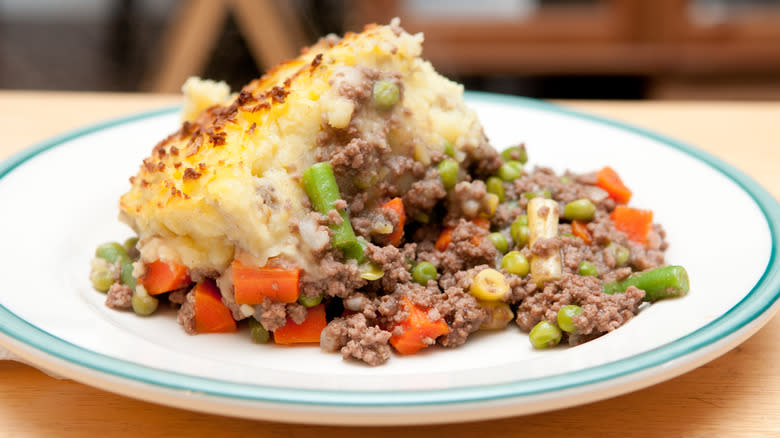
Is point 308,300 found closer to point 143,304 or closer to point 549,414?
point 143,304

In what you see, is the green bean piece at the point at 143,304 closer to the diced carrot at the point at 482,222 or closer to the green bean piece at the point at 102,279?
the green bean piece at the point at 102,279

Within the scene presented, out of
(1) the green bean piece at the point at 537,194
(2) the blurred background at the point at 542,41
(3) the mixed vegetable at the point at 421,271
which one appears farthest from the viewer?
(2) the blurred background at the point at 542,41

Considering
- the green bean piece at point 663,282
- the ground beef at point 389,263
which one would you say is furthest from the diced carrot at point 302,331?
the green bean piece at point 663,282

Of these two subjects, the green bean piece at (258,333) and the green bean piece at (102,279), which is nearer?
the green bean piece at (258,333)

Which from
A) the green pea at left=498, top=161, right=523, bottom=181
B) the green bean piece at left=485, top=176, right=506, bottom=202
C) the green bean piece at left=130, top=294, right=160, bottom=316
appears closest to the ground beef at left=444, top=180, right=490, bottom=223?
the green bean piece at left=485, top=176, right=506, bottom=202

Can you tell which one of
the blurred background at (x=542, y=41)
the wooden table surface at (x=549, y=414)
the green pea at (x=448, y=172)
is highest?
the blurred background at (x=542, y=41)

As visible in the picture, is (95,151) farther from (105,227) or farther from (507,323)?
(507,323)

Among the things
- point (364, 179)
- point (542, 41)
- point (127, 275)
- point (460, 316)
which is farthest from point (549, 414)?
point (542, 41)

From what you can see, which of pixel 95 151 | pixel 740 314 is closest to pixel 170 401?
pixel 740 314

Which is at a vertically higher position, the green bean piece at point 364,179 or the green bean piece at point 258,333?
the green bean piece at point 364,179
